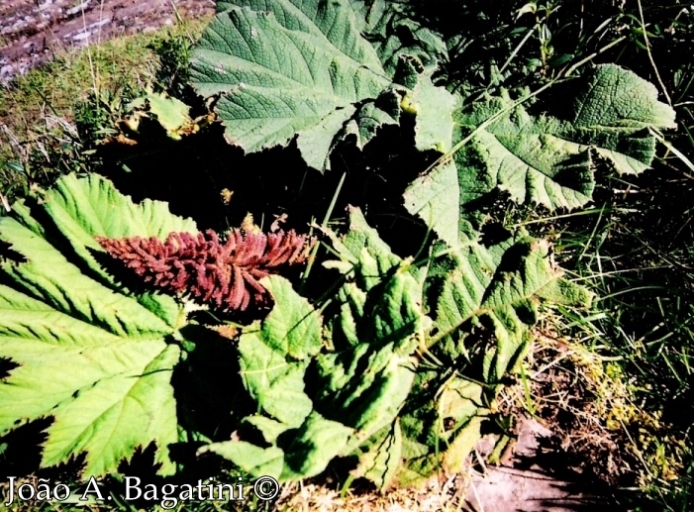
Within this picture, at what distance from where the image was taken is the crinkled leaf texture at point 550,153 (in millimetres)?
1534

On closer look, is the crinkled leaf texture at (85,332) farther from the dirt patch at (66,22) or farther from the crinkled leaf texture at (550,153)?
the dirt patch at (66,22)

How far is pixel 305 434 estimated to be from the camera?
55.7 inches

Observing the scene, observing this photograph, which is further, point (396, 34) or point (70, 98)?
point (70, 98)

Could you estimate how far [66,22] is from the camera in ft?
13.7

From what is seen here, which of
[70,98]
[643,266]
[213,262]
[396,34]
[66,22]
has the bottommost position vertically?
[643,266]

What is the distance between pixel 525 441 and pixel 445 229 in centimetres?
71

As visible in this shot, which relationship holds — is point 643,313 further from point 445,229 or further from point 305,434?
point 305,434

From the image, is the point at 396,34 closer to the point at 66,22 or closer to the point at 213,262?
the point at 213,262

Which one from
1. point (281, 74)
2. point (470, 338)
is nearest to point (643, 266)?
point (470, 338)

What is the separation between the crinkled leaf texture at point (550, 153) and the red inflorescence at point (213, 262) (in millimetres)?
461

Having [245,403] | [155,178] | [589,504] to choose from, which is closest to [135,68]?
[155,178]

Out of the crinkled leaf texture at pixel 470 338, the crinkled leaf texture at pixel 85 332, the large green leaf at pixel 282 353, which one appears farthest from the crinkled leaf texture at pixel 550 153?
the crinkled leaf texture at pixel 85 332
